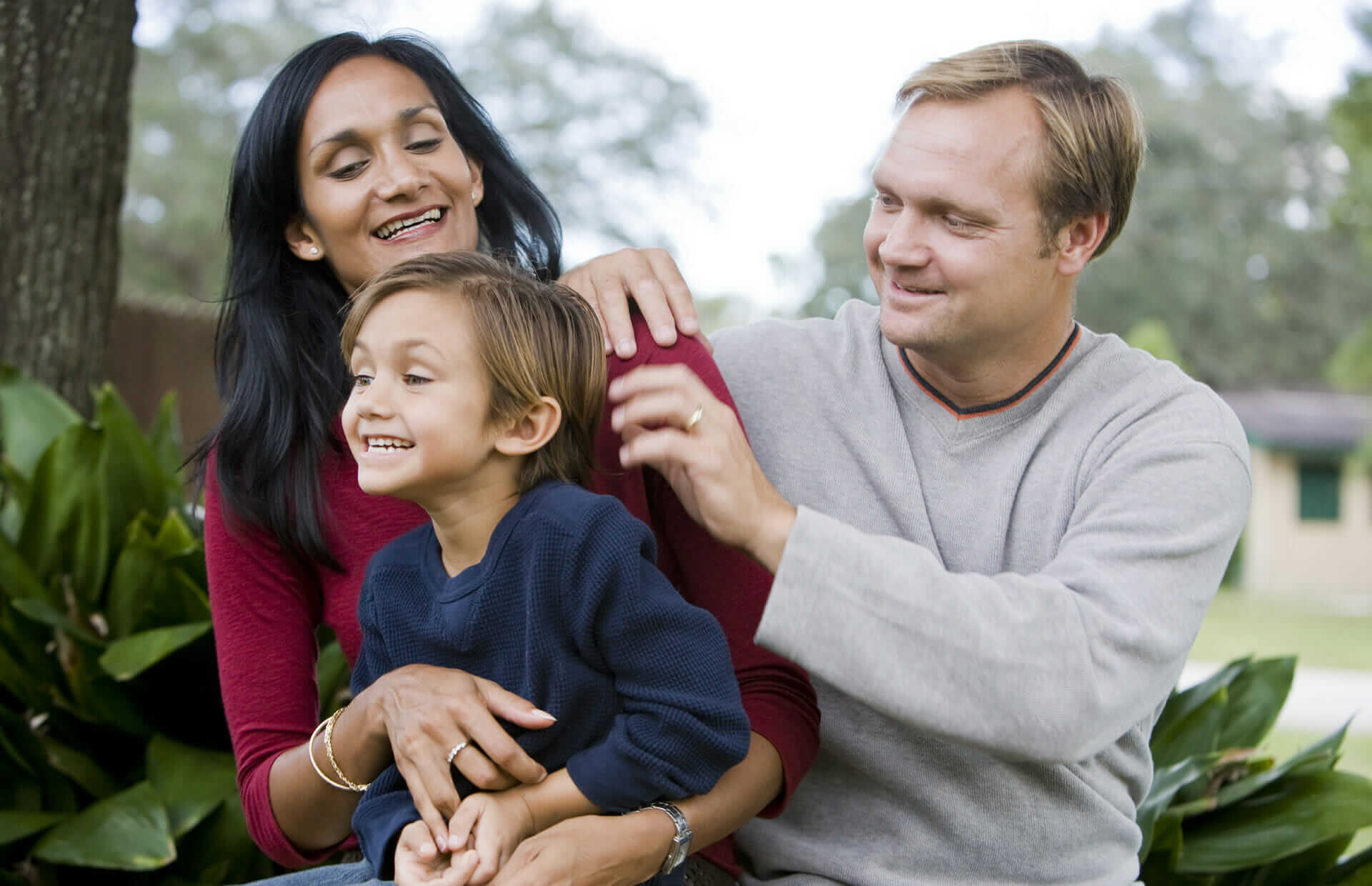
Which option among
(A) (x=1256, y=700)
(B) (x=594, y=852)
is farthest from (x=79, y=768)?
(A) (x=1256, y=700)

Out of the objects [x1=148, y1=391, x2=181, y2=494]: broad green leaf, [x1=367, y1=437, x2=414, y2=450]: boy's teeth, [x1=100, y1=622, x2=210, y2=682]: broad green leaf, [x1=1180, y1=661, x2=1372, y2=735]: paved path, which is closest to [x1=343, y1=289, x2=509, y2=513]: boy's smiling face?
[x1=367, y1=437, x2=414, y2=450]: boy's teeth

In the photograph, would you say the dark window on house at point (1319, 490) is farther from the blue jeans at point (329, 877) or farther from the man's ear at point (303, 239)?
the blue jeans at point (329, 877)

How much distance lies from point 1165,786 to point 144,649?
2283 millimetres

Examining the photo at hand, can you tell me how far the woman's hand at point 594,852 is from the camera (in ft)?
5.30

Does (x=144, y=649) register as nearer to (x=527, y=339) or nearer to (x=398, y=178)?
(x=398, y=178)

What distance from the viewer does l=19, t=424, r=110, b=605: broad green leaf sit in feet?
10.7

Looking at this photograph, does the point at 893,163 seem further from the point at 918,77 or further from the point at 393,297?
the point at 393,297

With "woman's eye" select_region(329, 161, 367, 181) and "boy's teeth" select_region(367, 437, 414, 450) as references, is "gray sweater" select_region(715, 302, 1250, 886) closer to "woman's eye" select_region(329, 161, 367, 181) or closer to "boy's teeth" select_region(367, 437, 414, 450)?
"boy's teeth" select_region(367, 437, 414, 450)

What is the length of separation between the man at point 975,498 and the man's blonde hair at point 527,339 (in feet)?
0.39

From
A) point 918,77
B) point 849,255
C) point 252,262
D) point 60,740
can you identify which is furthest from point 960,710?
point 849,255

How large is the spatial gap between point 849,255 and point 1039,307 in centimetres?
3119

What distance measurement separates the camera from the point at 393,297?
1793 mm

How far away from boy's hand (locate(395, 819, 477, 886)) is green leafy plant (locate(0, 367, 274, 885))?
3.92ft

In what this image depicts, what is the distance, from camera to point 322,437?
221cm
